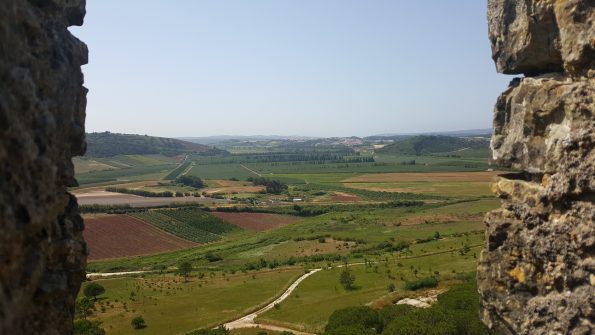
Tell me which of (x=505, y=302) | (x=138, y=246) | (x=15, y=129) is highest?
(x=15, y=129)

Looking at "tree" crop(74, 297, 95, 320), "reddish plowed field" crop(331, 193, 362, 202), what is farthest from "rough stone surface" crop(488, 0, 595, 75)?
"reddish plowed field" crop(331, 193, 362, 202)

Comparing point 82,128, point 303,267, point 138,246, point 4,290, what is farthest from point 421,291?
point 138,246

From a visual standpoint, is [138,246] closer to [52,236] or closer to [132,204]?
[132,204]

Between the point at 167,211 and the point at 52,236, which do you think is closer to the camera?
the point at 52,236

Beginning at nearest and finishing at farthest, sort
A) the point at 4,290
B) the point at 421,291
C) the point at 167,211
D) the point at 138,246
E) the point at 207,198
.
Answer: the point at 4,290 → the point at 421,291 → the point at 138,246 → the point at 167,211 → the point at 207,198

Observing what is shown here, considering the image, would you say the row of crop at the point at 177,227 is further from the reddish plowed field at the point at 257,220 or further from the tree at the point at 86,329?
the tree at the point at 86,329

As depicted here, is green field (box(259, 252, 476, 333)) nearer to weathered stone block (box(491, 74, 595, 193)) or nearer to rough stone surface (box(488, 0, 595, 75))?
weathered stone block (box(491, 74, 595, 193))

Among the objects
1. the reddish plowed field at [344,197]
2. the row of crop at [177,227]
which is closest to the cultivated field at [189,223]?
the row of crop at [177,227]
